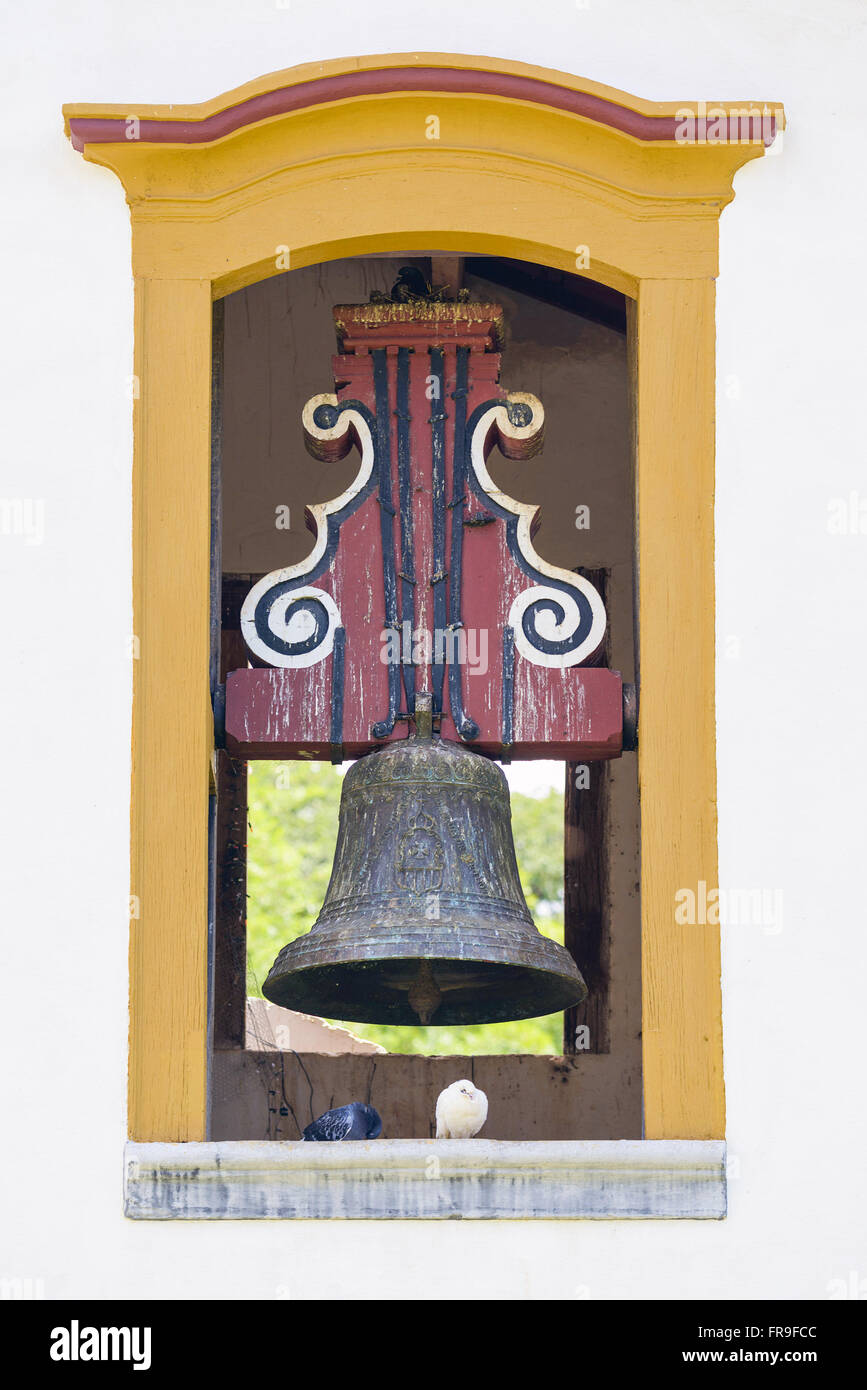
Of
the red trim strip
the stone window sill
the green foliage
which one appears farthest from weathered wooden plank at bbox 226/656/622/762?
the green foliage

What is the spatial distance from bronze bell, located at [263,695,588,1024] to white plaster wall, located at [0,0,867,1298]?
1.72ft

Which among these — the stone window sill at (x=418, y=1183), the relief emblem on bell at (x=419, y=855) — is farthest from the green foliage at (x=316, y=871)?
the stone window sill at (x=418, y=1183)

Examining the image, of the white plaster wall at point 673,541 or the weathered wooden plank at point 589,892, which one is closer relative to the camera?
the white plaster wall at point 673,541

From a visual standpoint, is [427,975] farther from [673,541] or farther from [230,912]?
[230,912]

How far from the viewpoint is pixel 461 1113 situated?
6902mm

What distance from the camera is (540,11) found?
7273mm

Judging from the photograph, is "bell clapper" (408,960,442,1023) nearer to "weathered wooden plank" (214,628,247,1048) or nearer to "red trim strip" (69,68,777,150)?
"weathered wooden plank" (214,628,247,1048)

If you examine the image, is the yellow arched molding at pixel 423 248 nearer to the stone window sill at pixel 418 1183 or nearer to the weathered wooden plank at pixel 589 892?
the stone window sill at pixel 418 1183

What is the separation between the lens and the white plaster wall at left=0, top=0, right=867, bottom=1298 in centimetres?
630

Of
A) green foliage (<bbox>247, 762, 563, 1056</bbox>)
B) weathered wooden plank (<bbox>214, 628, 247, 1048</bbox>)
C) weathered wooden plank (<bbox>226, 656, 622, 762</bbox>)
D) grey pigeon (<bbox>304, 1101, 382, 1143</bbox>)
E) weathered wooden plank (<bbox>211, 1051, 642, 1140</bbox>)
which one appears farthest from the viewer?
green foliage (<bbox>247, 762, 563, 1056</bbox>)

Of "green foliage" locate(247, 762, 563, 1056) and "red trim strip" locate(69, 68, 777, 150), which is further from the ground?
"red trim strip" locate(69, 68, 777, 150)

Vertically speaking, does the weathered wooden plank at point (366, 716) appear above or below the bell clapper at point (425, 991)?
above

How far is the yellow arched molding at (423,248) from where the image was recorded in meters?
6.73

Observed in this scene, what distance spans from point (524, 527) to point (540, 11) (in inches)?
49.9
